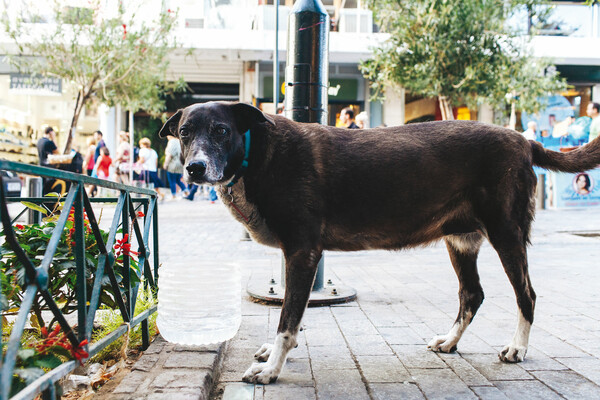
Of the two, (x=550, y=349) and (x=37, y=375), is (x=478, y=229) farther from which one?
(x=37, y=375)

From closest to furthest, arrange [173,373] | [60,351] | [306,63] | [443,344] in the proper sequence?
[60,351] < [173,373] < [443,344] < [306,63]

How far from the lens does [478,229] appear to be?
3.17 m

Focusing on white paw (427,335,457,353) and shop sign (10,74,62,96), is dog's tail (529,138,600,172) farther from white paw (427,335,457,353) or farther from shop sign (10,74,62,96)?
shop sign (10,74,62,96)

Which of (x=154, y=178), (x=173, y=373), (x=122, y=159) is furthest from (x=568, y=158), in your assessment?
(x=122, y=159)

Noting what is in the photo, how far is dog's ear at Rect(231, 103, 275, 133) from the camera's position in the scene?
2943mm

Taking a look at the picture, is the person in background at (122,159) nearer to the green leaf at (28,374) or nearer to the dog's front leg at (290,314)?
the dog's front leg at (290,314)

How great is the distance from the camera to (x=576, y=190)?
14008 mm

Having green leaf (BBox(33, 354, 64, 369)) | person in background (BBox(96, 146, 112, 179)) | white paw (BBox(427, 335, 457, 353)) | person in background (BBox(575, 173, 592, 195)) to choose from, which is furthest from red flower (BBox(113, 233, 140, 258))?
person in background (BBox(96, 146, 112, 179))

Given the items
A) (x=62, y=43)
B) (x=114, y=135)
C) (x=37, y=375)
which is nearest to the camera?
(x=37, y=375)

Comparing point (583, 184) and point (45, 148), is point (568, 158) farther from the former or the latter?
point (583, 184)

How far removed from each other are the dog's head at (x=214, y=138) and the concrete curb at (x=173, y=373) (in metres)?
1.01

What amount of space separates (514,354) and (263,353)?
1.52 meters

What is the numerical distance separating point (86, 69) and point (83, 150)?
9.07m

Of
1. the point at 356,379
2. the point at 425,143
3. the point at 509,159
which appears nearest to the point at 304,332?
the point at 356,379
